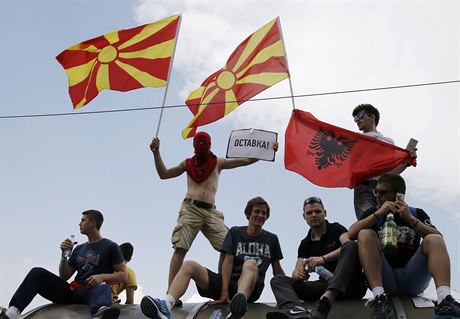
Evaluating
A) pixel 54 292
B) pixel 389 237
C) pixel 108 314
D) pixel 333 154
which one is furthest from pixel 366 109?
pixel 54 292

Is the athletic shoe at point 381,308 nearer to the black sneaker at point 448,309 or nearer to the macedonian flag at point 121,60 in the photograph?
the black sneaker at point 448,309

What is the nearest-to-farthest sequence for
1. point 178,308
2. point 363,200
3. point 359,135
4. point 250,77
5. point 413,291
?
point 413,291, point 178,308, point 363,200, point 359,135, point 250,77

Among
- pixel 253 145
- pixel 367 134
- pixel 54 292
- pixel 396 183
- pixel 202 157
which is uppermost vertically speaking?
pixel 367 134

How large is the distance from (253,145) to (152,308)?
370cm

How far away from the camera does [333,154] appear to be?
8.91 metres

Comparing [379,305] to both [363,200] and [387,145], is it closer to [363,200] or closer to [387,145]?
[363,200]

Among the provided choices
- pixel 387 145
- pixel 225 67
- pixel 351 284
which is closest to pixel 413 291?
pixel 351 284

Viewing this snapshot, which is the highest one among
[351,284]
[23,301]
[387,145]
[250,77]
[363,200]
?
[250,77]

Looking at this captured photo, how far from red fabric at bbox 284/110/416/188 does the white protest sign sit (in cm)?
27

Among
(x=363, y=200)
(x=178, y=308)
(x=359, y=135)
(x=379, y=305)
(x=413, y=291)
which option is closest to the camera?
(x=379, y=305)

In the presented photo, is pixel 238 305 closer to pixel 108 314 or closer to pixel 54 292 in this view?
pixel 108 314

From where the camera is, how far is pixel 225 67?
10.5m

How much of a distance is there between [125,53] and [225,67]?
1.74 m

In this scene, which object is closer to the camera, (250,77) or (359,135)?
(359,135)
